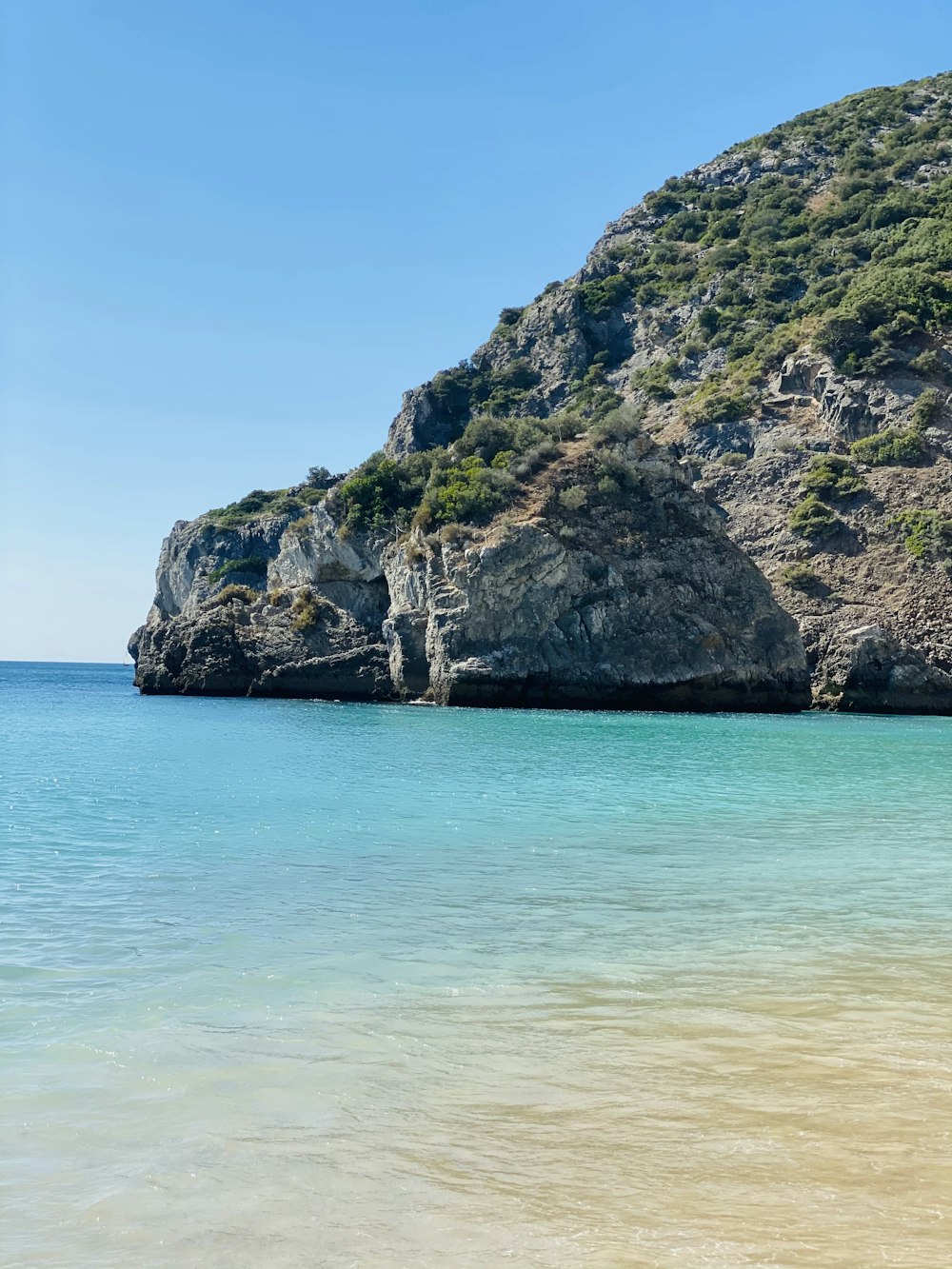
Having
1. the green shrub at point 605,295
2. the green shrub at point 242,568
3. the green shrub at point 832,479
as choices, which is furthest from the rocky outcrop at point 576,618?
the green shrub at point 605,295

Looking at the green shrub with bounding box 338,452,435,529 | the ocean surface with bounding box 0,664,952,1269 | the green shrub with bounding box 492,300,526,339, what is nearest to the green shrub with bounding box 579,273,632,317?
the green shrub with bounding box 492,300,526,339

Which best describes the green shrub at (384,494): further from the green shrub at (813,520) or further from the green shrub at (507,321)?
the green shrub at (507,321)

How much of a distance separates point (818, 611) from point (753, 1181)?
50.6m

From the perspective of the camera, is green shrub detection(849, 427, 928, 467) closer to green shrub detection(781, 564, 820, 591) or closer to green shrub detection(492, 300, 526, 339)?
green shrub detection(781, 564, 820, 591)

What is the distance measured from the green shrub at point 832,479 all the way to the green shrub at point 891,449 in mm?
1271

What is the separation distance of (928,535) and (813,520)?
5725mm

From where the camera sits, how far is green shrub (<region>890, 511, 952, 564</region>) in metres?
52.2

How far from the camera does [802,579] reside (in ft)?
178

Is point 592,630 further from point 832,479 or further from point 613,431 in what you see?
point 832,479

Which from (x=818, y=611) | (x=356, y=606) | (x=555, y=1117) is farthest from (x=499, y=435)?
(x=555, y=1117)

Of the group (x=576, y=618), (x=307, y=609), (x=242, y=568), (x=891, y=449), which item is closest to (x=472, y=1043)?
(x=576, y=618)

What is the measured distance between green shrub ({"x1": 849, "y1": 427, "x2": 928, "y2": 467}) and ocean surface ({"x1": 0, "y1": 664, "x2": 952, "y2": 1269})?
4770 cm

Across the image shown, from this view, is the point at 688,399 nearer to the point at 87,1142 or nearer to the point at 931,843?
the point at 931,843

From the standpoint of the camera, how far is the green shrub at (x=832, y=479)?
57.0 m
